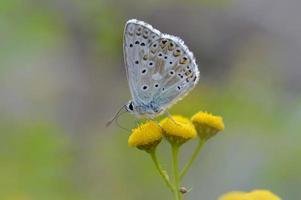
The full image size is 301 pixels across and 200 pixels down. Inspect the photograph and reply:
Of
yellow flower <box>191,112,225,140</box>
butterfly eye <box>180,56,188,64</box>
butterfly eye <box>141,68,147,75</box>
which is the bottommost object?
yellow flower <box>191,112,225,140</box>

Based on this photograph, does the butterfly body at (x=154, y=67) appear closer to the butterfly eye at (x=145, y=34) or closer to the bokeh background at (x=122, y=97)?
the butterfly eye at (x=145, y=34)

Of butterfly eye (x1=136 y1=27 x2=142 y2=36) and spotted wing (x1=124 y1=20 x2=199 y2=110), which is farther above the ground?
butterfly eye (x1=136 y1=27 x2=142 y2=36)

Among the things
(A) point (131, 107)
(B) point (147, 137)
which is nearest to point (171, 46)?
(A) point (131, 107)

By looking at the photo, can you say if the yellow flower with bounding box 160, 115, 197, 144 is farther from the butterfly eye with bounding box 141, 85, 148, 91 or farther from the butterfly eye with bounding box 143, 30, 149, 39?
the butterfly eye with bounding box 143, 30, 149, 39


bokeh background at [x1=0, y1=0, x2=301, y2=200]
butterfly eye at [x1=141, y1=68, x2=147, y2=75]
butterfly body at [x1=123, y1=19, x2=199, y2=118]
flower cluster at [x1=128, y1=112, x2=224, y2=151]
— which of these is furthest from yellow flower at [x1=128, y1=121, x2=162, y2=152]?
bokeh background at [x1=0, y1=0, x2=301, y2=200]

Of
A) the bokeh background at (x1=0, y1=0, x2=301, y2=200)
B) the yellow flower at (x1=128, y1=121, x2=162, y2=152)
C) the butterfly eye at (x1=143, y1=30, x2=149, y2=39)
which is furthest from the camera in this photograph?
the bokeh background at (x1=0, y1=0, x2=301, y2=200)

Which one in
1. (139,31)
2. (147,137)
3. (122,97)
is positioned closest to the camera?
(147,137)

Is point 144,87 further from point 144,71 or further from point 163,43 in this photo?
point 163,43
